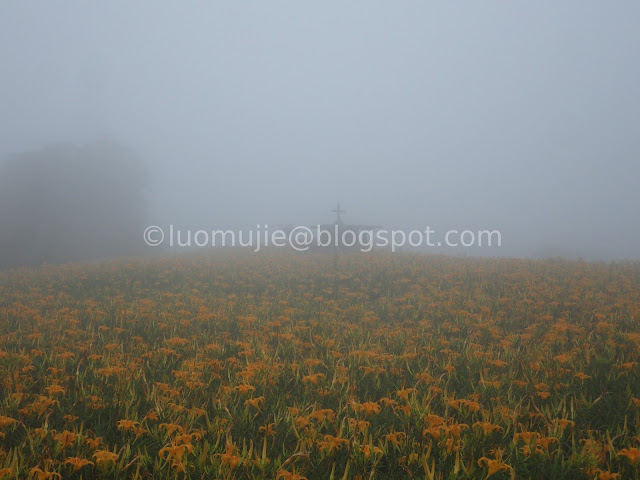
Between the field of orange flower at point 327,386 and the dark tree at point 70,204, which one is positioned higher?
the dark tree at point 70,204

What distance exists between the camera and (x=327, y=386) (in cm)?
473

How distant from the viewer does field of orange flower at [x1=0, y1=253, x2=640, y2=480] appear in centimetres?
305

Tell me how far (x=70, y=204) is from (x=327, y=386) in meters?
37.5

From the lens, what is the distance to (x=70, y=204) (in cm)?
3391

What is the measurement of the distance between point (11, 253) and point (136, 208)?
12.6m

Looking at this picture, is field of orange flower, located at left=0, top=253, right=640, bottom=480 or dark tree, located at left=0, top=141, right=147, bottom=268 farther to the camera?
dark tree, located at left=0, top=141, right=147, bottom=268

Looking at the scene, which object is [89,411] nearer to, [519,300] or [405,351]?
[405,351]

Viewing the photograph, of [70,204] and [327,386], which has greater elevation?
[70,204]

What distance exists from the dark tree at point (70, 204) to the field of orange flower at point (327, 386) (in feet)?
76.1

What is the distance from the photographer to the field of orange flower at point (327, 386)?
10.0 ft

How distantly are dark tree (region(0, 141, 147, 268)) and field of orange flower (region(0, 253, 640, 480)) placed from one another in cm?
2320

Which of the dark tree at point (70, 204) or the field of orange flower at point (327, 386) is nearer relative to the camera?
the field of orange flower at point (327, 386)

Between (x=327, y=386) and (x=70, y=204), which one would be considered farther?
(x=70, y=204)

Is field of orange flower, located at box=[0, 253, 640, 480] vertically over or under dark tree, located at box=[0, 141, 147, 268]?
under
